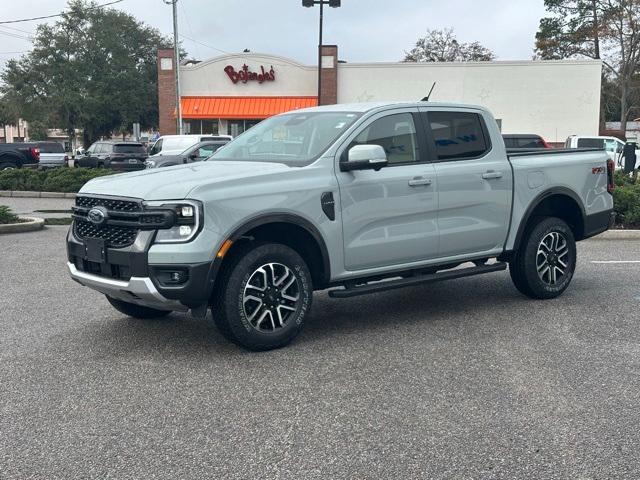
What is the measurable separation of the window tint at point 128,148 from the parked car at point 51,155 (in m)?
5.24

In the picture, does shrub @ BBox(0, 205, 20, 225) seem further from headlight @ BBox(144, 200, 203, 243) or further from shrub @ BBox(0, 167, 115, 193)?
headlight @ BBox(144, 200, 203, 243)

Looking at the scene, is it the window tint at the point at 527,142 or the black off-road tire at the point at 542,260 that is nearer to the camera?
the black off-road tire at the point at 542,260

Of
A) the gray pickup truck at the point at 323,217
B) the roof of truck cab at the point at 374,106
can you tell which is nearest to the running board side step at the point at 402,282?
the gray pickup truck at the point at 323,217

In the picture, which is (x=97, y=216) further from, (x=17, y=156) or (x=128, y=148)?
(x=17, y=156)

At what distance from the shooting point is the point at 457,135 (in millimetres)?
6871

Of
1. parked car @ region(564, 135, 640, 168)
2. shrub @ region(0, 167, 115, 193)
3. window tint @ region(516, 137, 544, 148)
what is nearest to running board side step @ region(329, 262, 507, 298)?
window tint @ region(516, 137, 544, 148)

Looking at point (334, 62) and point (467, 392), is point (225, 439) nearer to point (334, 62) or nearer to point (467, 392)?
point (467, 392)

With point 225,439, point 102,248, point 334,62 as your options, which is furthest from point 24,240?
point 334,62

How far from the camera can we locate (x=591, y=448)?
3.87 m

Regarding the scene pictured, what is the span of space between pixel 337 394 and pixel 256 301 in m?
1.11

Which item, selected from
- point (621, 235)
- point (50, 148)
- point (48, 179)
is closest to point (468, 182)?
point (621, 235)

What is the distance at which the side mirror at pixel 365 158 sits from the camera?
578 cm

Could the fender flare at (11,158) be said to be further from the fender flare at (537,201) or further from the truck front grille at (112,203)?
the fender flare at (537,201)

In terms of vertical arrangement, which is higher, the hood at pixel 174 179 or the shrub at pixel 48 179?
the hood at pixel 174 179
